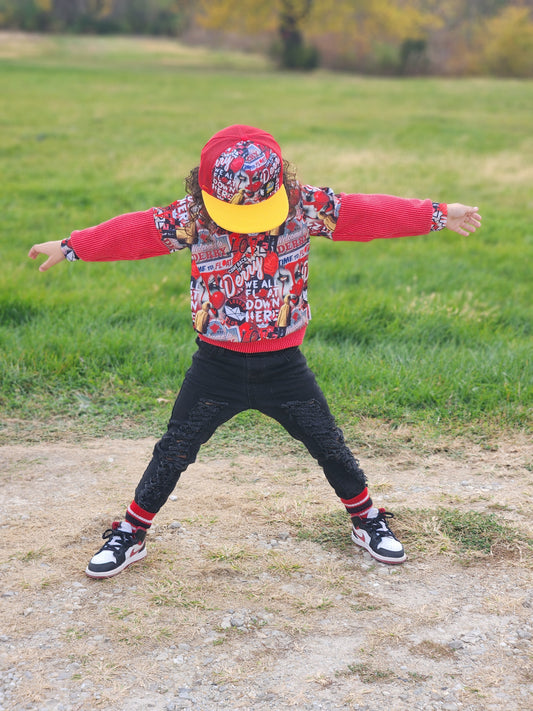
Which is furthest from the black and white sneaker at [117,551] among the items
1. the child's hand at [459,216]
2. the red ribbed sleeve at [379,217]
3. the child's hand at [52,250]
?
the child's hand at [459,216]

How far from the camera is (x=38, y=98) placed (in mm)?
21047

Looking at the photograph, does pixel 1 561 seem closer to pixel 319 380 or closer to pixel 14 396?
pixel 14 396

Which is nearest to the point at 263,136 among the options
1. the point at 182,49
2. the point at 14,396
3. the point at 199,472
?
the point at 199,472

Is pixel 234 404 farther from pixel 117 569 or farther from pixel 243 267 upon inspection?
pixel 117 569

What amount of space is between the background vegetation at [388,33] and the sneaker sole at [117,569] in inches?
1507

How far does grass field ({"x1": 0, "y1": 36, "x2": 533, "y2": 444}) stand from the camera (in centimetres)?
484

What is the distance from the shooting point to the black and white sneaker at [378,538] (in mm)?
3258

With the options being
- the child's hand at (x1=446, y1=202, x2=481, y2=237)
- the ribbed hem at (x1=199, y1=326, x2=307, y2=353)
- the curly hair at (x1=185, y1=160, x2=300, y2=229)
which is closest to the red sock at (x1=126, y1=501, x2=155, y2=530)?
the ribbed hem at (x1=199, y1=326, x2=307, y2=353)

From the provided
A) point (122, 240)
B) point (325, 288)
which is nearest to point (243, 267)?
point (122, 240)

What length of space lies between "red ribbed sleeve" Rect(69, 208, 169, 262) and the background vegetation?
38.0 meters

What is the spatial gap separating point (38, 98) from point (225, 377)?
20.1 m

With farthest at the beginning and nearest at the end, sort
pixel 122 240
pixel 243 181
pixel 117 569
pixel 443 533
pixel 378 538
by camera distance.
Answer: pixel 443 533 < pixel 378 538 < pixel 117 569 < pixel 122 240 < pixel 243 181

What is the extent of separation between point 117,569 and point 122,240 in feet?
4.20

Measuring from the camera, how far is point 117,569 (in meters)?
3.17
